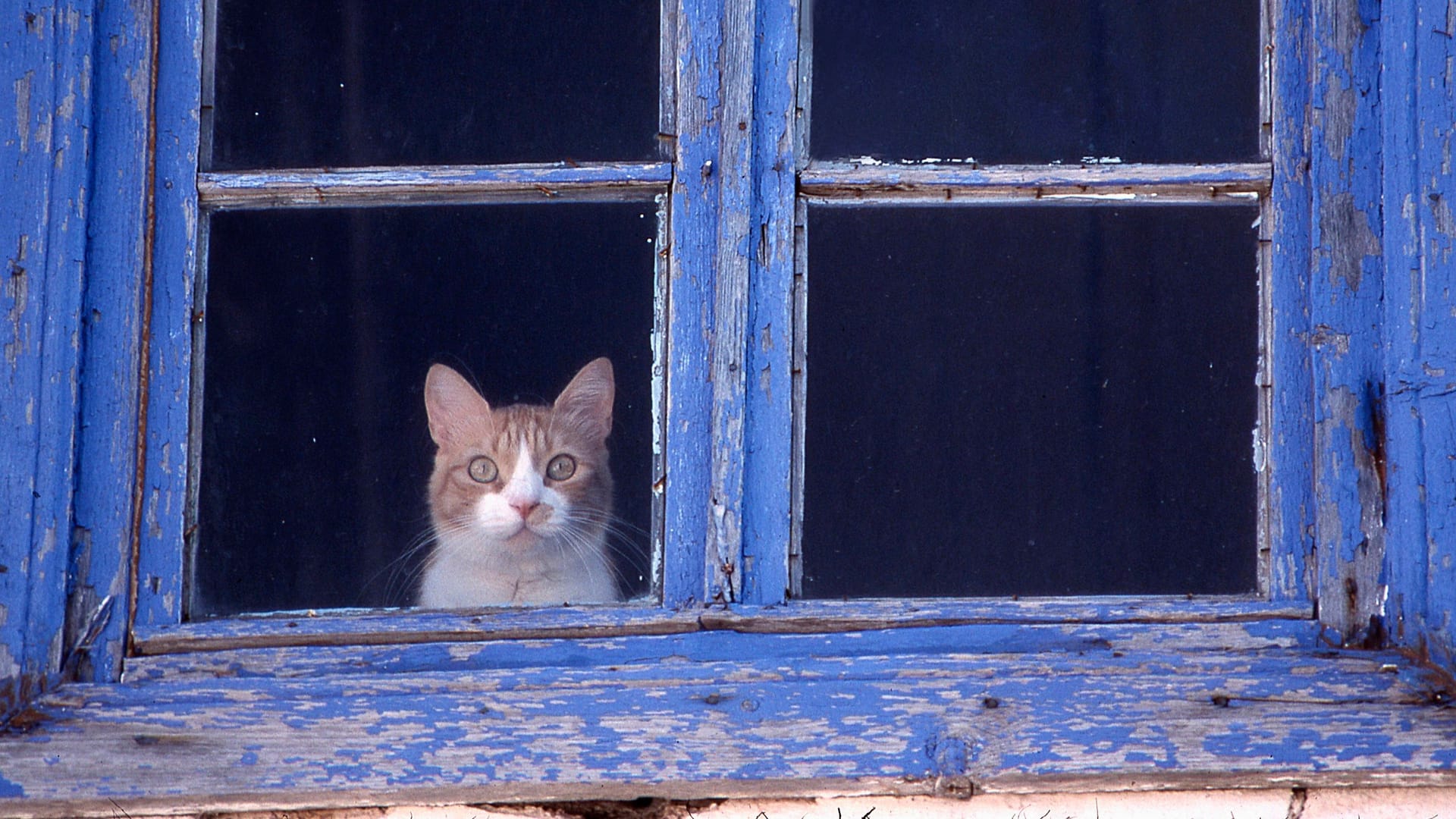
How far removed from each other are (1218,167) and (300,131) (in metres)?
1.16

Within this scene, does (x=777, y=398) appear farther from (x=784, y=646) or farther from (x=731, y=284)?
(x=784, y=646)

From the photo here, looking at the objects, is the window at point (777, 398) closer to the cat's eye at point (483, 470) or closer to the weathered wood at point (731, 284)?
the weathered wood at point (731, 284)

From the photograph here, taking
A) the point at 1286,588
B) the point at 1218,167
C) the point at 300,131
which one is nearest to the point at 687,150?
the point at 300,131

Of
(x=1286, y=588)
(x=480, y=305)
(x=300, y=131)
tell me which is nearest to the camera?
(x=1286, y=588)

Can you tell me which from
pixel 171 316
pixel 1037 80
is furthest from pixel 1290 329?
pixel 171 316

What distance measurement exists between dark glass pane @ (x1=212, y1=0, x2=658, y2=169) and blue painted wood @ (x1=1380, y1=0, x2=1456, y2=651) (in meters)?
0.86

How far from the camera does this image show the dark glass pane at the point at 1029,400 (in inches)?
64.9

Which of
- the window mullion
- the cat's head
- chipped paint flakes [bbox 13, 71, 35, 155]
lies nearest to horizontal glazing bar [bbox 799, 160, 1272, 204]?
the window mullion

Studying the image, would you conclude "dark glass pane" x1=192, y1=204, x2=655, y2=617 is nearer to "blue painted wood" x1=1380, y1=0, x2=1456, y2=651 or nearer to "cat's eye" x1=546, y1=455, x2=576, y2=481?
"cat's eye" x1=546, y1=455, x2=576, y2=481

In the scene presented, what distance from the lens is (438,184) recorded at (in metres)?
1.69

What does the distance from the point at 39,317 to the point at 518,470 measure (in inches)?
30.1

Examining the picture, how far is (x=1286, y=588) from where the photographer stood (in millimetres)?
1539

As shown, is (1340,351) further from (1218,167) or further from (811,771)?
(811,771)

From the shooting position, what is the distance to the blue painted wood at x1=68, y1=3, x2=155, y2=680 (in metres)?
1.56
